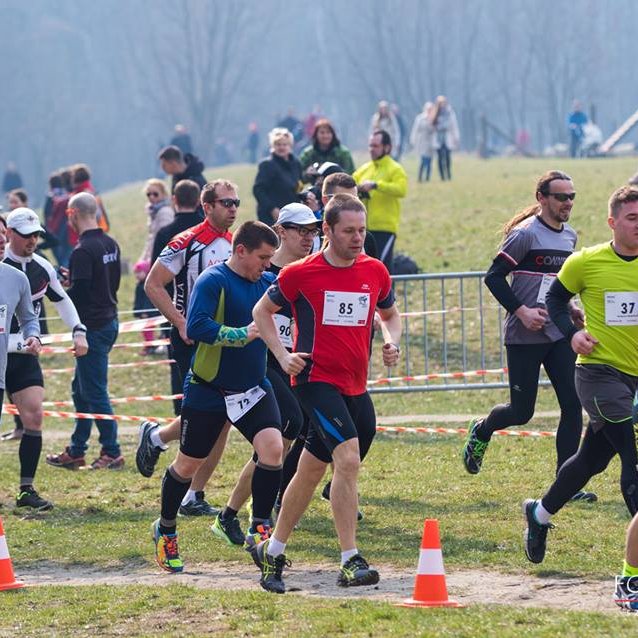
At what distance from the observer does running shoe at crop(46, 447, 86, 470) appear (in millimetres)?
13172

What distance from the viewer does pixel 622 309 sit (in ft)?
26.0

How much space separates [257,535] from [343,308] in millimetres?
1386

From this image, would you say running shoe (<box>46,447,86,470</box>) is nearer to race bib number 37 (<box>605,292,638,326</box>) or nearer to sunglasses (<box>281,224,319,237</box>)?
sunglasses (<box>281,224,319,237</box>)

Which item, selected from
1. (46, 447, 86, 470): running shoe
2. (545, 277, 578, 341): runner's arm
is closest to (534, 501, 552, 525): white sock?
(545, 277, 578, 341): runner's arm

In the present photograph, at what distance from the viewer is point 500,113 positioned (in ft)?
358

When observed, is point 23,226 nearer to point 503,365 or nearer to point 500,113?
point 503,365

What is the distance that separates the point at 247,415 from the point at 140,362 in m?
11.5

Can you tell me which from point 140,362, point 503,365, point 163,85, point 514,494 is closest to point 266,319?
Result: point 514,494

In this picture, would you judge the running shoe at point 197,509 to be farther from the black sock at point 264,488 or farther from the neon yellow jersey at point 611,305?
the neon yellow jersey at point 611,305

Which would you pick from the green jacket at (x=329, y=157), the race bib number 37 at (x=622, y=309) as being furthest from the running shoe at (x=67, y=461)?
the race bib number 37 at (x=622, y=309)

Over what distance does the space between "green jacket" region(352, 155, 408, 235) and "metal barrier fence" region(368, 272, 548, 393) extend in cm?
79

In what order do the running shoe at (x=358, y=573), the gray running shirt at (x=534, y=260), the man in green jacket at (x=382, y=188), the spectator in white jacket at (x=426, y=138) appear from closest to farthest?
the running shoe at (x=358, y=573)
the gray running shirt at (x=534, y=260)
the man in green jacket at (x=382, y=188)
the spectator in white jacket at (x=426, y=138)

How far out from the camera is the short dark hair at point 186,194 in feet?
38.7

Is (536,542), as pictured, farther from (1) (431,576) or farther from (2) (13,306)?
(2) (13,306)
